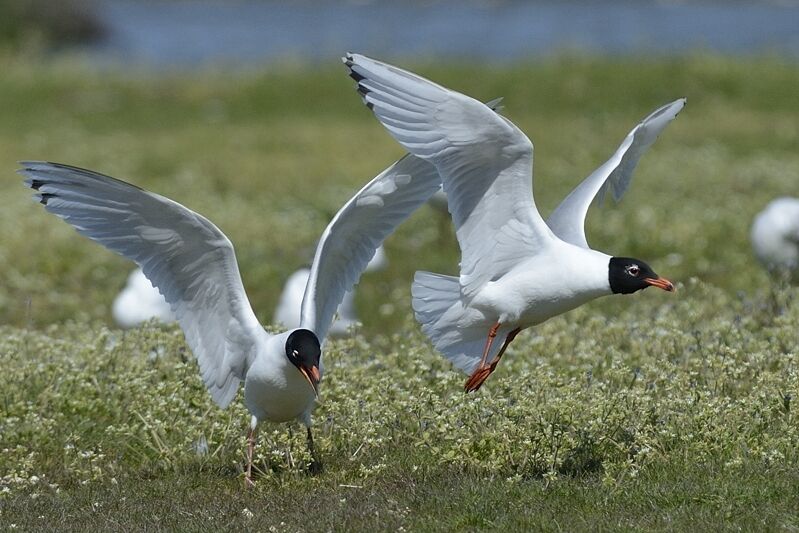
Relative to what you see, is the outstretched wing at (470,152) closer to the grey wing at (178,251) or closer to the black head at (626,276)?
the black head at (626,276)

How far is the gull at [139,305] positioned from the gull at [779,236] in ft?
14.1

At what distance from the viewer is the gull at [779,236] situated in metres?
9.55

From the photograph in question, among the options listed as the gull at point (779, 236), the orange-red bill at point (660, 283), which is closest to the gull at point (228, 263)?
the orange-red bill at point (660, 283)

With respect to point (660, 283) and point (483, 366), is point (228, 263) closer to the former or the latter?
point (483, 366)

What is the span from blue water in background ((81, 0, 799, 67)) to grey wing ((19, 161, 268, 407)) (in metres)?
14.8

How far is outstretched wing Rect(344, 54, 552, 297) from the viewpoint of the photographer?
5711 mm

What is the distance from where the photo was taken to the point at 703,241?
10930 millimetres

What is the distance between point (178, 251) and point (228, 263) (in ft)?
0.85

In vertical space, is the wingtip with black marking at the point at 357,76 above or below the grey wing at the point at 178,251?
above

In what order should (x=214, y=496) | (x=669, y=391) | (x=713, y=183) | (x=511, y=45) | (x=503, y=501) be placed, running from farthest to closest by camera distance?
(x=511, y=45) → (x=713, y=183) → (x=669, y=391) → (x=214, y=496) → (x=503, y=501)

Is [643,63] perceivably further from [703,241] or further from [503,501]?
[503,501]

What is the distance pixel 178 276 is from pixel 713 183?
28.1ft

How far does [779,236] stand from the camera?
959 centimetres

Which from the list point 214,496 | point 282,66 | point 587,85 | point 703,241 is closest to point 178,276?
point 214,496
